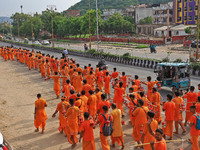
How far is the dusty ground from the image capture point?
8516 millimetres

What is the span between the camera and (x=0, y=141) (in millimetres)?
5531

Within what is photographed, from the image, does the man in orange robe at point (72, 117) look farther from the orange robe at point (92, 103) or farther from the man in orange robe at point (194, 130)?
the man in orange robe at point (194, 130)

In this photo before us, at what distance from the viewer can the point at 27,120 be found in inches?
435

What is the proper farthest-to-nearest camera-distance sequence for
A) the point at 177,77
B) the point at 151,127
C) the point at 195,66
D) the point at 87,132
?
the point at 195,66
the point at 177,77
the point at 87,132
the point at 151,127

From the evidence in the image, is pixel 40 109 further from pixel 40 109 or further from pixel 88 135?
pixel 88 135

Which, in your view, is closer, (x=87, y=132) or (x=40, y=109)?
(x=87, y=132)

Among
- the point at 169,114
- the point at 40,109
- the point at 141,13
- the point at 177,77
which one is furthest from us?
the point at 141,13

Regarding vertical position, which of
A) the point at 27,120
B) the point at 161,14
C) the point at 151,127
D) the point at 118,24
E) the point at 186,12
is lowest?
the point at 27,120

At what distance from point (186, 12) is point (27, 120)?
51865 millimetres

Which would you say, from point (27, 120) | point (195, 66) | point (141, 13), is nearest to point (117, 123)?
point (27, 120)

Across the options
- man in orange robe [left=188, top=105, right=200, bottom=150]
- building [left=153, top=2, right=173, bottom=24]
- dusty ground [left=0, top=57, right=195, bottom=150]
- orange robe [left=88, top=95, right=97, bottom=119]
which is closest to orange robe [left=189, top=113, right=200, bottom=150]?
man in orange robe [left=188, top=105, right=200, bottom=150]

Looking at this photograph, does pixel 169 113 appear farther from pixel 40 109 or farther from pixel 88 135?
pixel 40 109

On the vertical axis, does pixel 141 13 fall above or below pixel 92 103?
above

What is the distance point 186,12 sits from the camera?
55031 millimetres
